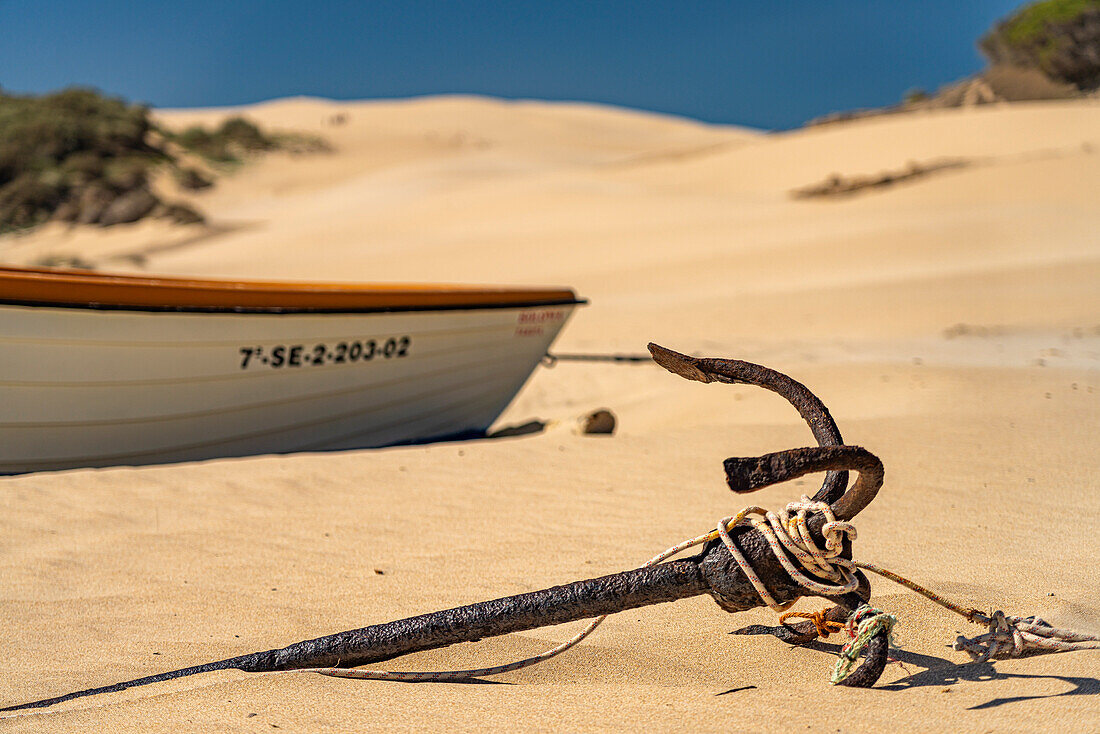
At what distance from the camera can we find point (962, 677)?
2078 millimetres

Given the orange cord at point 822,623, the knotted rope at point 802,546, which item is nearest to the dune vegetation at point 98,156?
the orange cord at point 822,623

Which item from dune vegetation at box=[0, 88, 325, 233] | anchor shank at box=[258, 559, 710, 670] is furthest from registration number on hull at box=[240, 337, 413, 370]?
dune vegetation at box=[0, 88, 325, 233]

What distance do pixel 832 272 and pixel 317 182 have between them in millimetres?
24257

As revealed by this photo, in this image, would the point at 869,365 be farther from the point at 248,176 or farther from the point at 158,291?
the point at 248,176

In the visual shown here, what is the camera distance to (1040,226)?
13711mm

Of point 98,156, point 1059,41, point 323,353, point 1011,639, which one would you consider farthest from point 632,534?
point 1059,41

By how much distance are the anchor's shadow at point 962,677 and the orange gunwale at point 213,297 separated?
3717 mm

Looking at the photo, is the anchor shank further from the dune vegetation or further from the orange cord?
the dune vegetation

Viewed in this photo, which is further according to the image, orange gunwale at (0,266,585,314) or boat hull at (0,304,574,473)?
boat hull at (0,304,574,473)

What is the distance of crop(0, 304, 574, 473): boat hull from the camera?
177 inches

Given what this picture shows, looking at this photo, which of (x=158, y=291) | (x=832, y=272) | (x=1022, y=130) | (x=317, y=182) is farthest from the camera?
(x=317, y=182)

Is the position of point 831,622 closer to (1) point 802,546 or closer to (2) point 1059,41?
(1) point 802,546

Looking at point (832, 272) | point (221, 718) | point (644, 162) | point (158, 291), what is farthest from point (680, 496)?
point (644, 162)

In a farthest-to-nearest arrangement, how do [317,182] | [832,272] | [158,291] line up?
[317,182] < [832,272] < [158,291]
